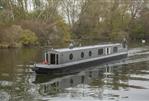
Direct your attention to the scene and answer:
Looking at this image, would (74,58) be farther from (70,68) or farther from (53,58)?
(53,58)

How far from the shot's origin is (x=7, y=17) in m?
Answer: 78.4

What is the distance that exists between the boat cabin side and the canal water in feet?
4.96

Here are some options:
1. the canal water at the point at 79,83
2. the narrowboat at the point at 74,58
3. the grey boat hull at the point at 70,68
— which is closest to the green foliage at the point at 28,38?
the canal water at the point at 79,83

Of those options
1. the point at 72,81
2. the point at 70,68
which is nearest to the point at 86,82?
the point at 72,81

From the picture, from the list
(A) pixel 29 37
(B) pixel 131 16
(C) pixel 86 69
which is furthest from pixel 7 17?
(C) pixel 86 69

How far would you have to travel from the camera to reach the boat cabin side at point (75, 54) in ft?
133

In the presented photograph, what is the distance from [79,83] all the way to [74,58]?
7.55 meters

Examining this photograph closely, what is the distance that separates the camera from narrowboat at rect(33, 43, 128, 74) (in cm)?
3945

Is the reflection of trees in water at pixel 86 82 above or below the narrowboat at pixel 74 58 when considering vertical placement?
below

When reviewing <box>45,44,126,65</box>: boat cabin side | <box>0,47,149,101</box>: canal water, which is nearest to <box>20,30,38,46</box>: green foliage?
A: <box>0,47,149,101</box>: canal water

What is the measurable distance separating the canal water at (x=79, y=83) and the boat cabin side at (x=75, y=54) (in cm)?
151

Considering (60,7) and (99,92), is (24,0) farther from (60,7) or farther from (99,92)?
(99,92)

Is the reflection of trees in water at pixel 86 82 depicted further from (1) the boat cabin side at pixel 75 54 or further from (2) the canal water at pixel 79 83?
(1) the boat cabin side at pixel 75 54

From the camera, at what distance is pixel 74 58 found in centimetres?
4278
